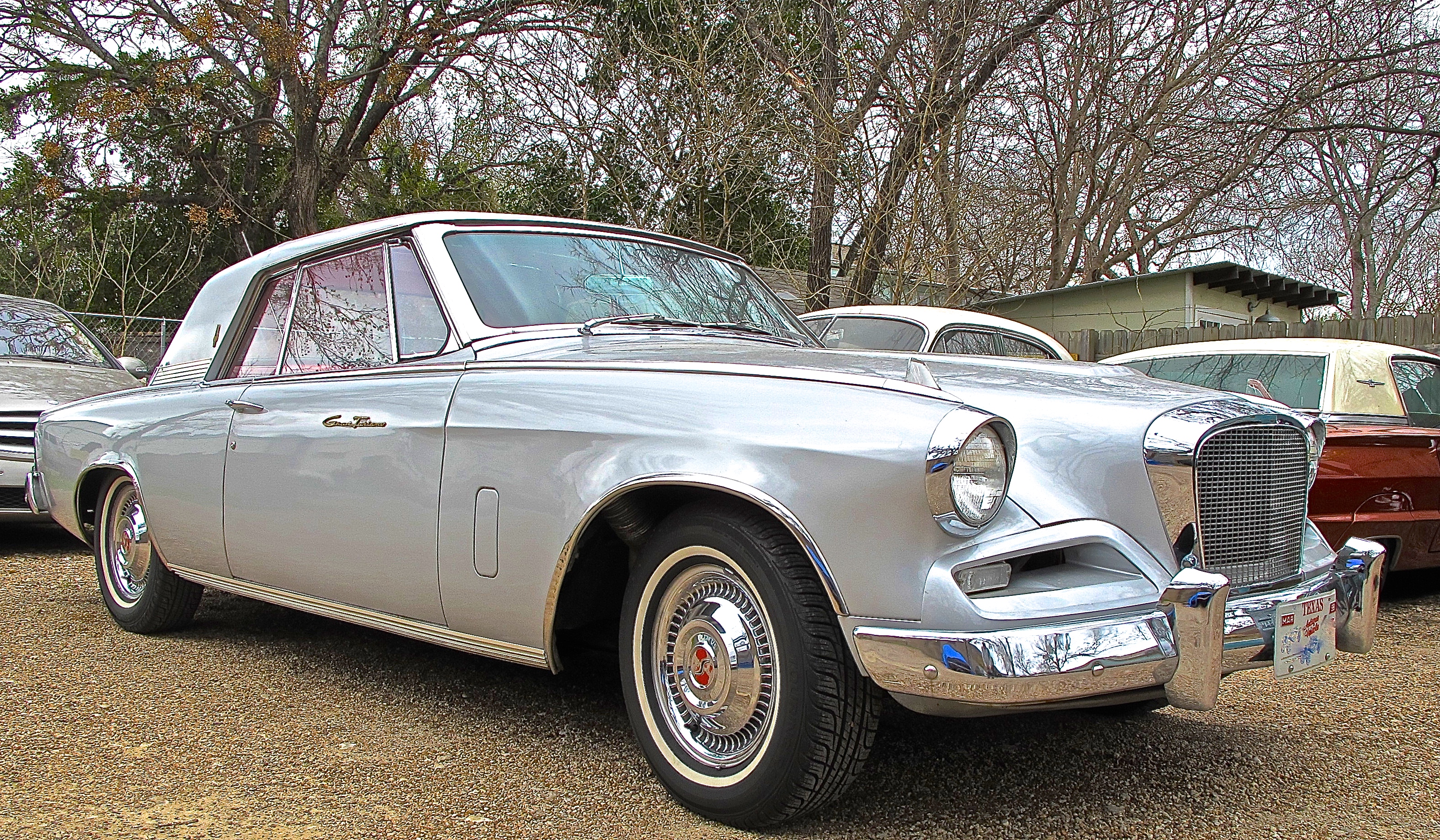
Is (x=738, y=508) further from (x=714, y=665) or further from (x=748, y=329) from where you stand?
(x=748, y=329)

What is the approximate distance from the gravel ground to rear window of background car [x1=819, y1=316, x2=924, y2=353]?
151 inches

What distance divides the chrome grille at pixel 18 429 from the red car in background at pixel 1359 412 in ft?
21.3

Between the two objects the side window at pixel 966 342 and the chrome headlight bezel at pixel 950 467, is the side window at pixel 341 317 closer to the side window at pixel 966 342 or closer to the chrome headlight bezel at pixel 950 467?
the chrome headlight bezel at pixel 950 467

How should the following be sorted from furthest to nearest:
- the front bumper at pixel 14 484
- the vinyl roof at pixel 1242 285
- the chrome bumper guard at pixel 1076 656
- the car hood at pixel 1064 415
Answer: the vinyl roof at pixel 1242 285 < the front bumper at pixel 14 484 < the car hood at pixel 1064 415 < the chrome bumper guard at pixel 1076 656

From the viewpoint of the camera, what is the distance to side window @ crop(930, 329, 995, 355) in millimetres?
7676

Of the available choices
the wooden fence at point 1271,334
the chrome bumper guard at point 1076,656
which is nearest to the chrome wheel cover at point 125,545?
the chrome bumper guard at point 1076,656

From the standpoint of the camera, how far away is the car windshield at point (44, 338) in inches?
299

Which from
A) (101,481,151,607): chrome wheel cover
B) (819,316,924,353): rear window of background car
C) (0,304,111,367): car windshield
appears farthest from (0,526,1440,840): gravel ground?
(0,304,111,367): car windshield

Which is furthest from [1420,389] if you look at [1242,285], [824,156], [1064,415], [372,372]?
[1242,285]

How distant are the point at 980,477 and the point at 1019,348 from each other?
619 cm

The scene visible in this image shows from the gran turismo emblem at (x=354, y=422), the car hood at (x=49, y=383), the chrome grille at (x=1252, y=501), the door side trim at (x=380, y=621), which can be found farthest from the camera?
the car hood at (x=49, y=383)

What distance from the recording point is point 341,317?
3.92 m

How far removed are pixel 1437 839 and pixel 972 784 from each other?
1.06m

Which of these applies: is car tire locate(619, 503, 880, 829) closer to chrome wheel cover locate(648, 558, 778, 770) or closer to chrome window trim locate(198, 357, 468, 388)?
chrome wheel cover locate(648, 558, 778, 770)
